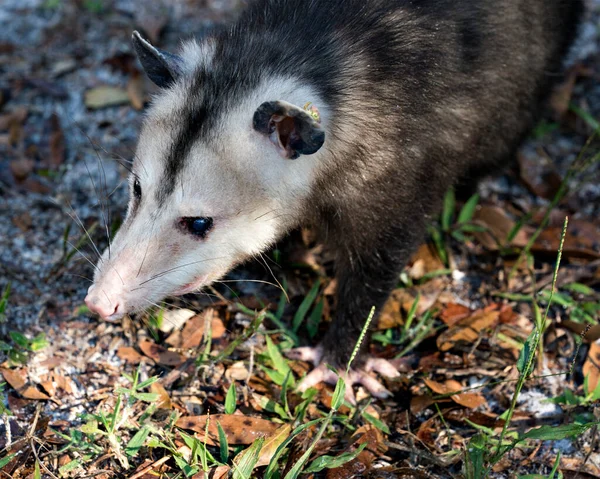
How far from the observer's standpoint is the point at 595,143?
4.10 m

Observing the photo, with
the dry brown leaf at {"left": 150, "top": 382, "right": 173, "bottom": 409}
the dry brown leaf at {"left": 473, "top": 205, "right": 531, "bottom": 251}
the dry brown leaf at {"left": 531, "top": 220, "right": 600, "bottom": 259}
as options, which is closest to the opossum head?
the dry brown leaf at {"left": 150, "top": 382, "right": 173, "bottom": 409}

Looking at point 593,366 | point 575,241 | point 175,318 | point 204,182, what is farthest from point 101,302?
point 575,241

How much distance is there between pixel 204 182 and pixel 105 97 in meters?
2.04

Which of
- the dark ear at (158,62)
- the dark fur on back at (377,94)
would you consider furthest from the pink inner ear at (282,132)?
the dark ear at (158,62)

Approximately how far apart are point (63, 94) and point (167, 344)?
193 centimetres

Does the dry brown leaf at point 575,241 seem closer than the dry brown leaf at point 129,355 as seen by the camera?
No

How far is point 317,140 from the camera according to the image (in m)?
2.27

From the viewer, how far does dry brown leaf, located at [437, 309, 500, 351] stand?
3.08 m

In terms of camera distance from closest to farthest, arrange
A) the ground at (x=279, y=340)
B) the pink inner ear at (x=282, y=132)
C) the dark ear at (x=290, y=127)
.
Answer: the dark ear at (x=290, y=127) < the pink inner ear at (x=282, y=132) < the ground at (x=279, y=340)

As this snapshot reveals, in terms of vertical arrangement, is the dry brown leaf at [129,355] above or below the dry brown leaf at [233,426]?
below

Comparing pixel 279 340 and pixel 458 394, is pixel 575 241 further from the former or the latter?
pixel 279 340

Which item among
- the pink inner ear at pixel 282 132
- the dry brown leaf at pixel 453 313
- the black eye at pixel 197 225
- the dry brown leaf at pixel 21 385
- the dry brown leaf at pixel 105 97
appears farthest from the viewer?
the dry brown leaf at pixel 105 97

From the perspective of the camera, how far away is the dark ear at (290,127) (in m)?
2.19

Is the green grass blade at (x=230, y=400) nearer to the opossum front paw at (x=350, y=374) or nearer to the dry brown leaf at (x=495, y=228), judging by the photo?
the opossum front paw at (x=350, y=374)
